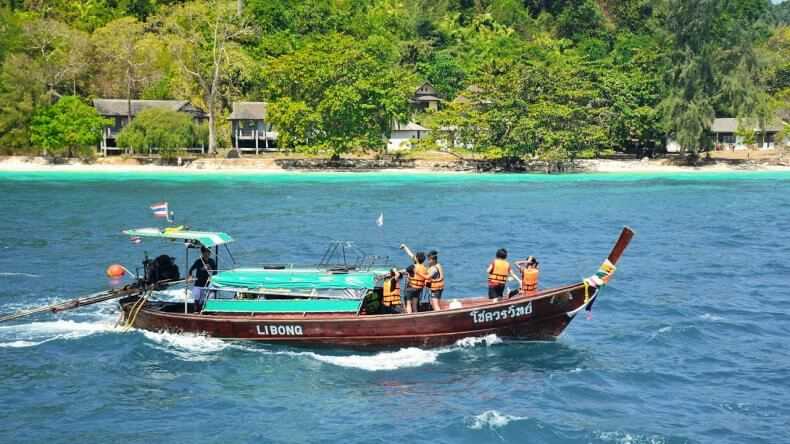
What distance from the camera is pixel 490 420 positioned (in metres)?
21.6

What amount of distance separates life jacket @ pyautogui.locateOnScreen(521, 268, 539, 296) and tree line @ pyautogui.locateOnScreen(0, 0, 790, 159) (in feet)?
212

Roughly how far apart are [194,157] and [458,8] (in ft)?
207

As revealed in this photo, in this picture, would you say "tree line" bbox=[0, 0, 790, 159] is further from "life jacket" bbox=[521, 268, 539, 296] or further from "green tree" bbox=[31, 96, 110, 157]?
"life jacket" bbox=[521, 268, 539, 296]

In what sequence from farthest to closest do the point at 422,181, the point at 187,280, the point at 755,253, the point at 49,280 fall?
the point at 422,181 → the point at 755,253 → the point at 49,280 → the point at 187,280

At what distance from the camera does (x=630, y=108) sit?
9638 cm

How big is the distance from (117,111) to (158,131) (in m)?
7.88

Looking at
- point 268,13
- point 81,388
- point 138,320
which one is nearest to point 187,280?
point 138,320

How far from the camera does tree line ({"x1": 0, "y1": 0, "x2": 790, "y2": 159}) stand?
91375 millimetres

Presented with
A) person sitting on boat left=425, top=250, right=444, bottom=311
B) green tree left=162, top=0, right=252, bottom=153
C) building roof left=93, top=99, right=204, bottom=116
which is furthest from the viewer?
green tree left=162, top=0, right=252, bottom=153

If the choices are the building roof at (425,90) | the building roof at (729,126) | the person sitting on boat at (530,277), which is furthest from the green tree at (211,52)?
the person sitting on boat at (530,277)

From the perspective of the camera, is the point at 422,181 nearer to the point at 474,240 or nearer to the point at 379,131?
the point at 379,131

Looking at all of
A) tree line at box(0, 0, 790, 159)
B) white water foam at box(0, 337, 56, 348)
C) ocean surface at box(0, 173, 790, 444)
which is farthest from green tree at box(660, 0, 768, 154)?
white water foam at box(0, 337, 56, 348)

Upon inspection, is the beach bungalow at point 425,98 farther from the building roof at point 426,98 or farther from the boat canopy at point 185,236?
the boat canopy at point 185,236

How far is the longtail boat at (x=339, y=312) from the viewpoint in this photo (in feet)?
85.1
